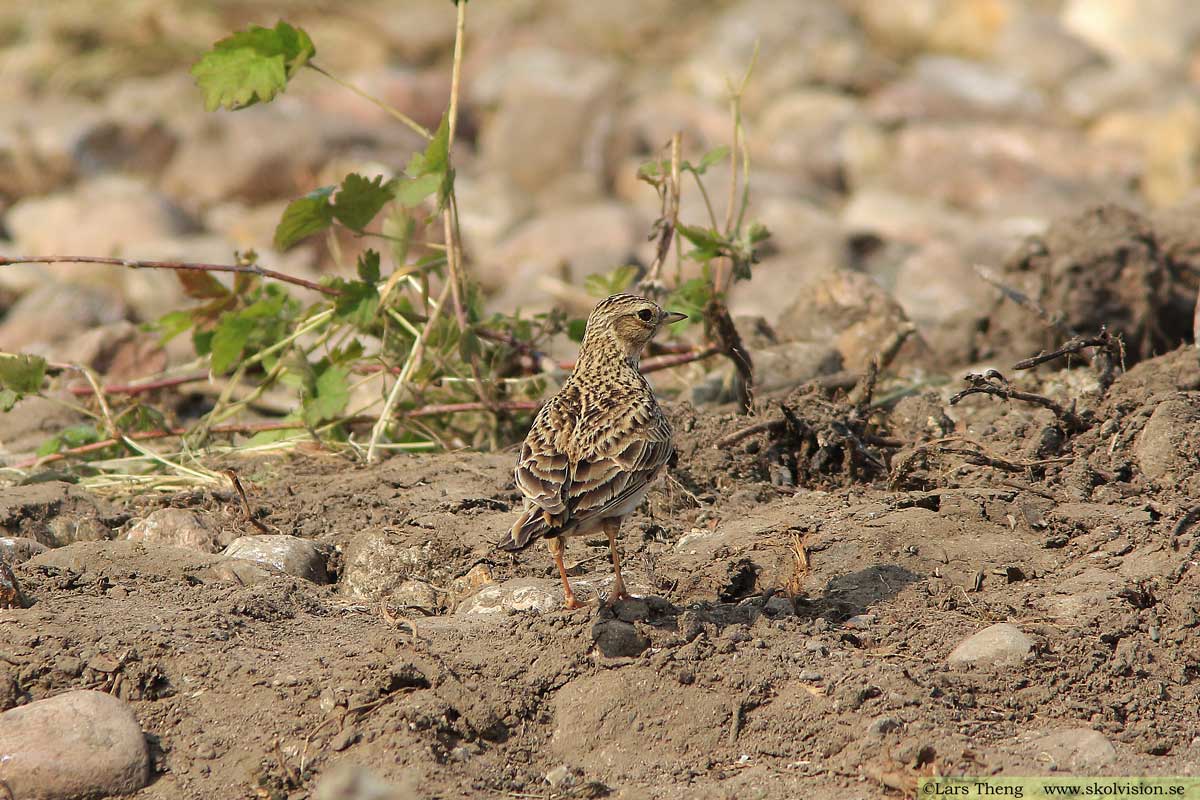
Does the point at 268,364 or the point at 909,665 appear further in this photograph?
the point at 268,364

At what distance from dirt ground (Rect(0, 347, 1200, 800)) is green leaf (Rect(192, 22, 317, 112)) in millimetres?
2127

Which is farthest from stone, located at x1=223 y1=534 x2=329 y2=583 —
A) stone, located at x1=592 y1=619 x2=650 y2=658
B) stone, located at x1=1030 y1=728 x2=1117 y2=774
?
stone, located at x1=1030 y1=728 x2=1117 y2=774

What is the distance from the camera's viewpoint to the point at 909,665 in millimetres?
4496

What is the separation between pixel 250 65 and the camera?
6.74 metres

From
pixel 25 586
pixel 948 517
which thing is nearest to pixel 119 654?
pixel 25 586

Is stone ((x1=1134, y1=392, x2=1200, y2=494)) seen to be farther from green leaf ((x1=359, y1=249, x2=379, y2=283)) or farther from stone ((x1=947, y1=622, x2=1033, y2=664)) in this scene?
green leaf ((x1=359, y1=249, x2=379, y2=283))

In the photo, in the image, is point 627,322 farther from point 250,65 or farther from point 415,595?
point 250,65

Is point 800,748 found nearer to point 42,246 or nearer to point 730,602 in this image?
point 730,602

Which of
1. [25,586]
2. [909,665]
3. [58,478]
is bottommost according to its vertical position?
[58,478]

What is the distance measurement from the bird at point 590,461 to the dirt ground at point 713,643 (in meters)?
0.34

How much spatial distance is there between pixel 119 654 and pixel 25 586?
0.77m

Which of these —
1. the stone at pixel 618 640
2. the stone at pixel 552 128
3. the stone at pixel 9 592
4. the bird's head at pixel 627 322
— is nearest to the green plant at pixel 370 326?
the bird's head at pixel 627 322

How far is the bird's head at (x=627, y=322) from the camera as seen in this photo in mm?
5867

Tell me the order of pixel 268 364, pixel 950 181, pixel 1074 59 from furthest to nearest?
pixel 1074 59 < pixel 950 181 < pixel 268 364
